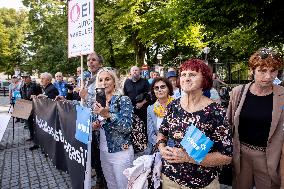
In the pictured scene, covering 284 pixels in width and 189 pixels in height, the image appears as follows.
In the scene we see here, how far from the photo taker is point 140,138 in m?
4.08

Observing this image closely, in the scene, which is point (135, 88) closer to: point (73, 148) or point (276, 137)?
point (73, 148)

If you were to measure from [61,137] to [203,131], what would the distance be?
3.50m

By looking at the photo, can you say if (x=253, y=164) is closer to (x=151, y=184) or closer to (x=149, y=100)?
(x=151, y=184)

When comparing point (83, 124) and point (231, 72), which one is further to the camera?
point (231, 72)

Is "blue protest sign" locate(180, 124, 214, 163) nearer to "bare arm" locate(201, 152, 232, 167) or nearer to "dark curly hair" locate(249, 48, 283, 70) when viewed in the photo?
"bare arm" locate(201, 152, 232, 167)

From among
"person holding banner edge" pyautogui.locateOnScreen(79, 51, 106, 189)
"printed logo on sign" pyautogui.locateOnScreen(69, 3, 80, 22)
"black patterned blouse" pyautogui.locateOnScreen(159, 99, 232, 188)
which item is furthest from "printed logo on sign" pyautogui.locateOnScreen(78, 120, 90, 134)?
"printed logo on sign" pyautogui.locateOnScreen(69, 3, 80, 22)

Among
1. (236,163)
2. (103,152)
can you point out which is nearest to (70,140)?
(103,152)

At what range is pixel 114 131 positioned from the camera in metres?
3.78

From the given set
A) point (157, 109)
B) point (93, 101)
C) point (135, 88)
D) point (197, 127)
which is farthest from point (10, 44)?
point (197, 127)

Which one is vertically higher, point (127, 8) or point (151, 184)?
point (127, 8)

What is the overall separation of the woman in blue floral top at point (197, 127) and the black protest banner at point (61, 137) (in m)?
1.57

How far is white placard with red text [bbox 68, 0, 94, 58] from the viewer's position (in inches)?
170

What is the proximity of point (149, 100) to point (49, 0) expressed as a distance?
27.8 meters

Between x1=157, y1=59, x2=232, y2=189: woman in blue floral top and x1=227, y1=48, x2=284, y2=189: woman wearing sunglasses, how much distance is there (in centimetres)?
65
